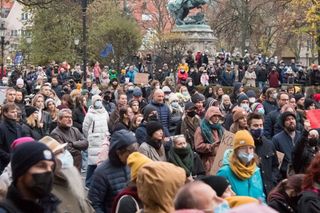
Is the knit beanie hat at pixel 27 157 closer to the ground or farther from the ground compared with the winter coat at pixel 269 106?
farther from the ground

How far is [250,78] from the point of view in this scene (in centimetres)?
3331

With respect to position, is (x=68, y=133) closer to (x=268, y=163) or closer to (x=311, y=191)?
(x=268, y=163)

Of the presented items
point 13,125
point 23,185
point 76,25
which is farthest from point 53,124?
point 76,25

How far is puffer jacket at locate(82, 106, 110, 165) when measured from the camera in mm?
12781

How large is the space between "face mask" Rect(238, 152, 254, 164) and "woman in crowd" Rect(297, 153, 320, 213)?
1.09 metres

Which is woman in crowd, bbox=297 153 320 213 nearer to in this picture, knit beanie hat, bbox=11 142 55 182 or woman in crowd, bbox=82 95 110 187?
knit beanie hat, bbox=11 142 55 182

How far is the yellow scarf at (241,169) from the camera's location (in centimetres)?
748

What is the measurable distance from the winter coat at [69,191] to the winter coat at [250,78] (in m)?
27.6

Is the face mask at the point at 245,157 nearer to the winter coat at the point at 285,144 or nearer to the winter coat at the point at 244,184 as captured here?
the winter coat at the point at 244,184

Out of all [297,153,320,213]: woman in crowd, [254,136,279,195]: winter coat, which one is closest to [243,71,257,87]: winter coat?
[254,136,279,195]: winter coat

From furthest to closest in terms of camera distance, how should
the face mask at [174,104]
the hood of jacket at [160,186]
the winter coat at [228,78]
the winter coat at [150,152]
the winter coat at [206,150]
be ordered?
the winter coat at [228,78], the face mask at [174,104], the winter coat at [206,150], the winter coat at [150,152], the hood of jacket at [160,186]

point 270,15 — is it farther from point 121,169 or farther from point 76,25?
point 121,169

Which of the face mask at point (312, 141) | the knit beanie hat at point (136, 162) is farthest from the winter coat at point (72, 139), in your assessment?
the knit beanie hat at point (136, 162)

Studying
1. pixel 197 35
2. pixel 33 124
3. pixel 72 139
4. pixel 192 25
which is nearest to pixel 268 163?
pixel 72 139
